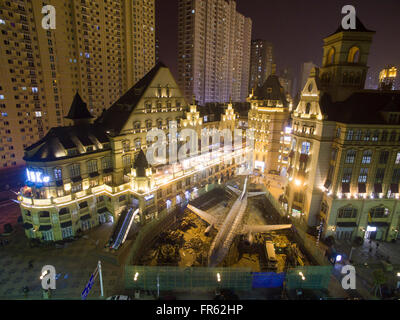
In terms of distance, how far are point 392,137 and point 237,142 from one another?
44502 mm

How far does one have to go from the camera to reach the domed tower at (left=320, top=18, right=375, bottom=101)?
1954 inches

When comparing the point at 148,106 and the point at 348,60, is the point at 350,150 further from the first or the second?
the point at 148,106

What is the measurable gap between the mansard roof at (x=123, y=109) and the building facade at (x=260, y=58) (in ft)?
449

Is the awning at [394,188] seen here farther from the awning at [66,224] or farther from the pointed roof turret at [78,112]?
the pointed roof turret at [78,112]

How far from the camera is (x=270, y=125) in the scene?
7969cm

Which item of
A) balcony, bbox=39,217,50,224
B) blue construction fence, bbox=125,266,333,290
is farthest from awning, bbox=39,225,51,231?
blue construction fence, bbox=125,266,333,290

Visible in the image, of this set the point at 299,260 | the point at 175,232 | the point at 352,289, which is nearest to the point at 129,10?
the point at 175,232

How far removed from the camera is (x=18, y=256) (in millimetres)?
42281

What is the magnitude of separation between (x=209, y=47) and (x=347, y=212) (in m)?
99.5

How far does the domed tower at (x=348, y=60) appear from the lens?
4962 cm

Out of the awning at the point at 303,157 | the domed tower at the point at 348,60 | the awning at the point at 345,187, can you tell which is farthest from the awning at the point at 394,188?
the domed tower at the point at 348,60

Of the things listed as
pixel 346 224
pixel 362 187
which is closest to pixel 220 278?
pixel 346 224

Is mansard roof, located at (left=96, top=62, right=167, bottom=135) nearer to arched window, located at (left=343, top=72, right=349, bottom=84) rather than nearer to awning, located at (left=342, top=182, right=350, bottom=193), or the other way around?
arched window, located at (left=343, top=72, right=349, bottom=84)

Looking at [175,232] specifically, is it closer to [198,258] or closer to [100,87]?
[198,258]
